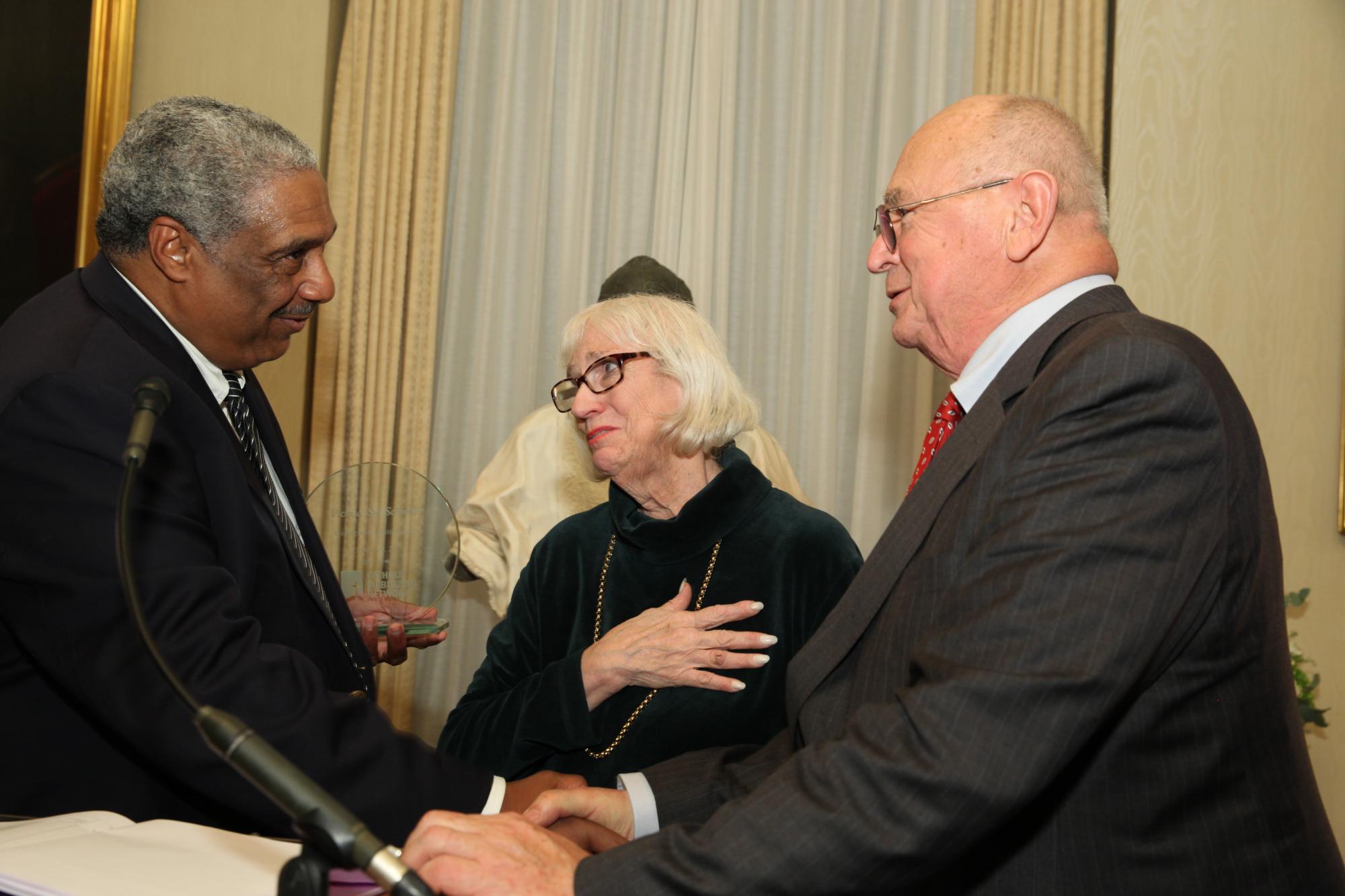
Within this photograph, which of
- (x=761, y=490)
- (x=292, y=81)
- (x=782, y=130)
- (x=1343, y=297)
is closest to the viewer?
(x=761, y=490)

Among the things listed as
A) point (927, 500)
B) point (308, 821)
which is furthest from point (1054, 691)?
point (308, 821)

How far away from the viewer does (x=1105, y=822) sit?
1.24 metres

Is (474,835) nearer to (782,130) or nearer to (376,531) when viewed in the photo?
(376,531)

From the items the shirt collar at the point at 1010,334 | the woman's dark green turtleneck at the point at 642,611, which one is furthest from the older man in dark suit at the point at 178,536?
the shirt collar at the point at 1010,334

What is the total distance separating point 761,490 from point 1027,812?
1209 millimetres

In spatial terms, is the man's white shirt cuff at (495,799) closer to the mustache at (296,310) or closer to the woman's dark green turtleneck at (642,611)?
the woman's dark green turtleneck at (642,611)

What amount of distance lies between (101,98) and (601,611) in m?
2.30

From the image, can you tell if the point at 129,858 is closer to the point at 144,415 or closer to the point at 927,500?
the point at 144,415

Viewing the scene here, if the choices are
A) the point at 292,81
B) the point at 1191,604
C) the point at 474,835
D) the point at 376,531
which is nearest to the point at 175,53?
the point at 292,81

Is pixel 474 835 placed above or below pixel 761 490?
below

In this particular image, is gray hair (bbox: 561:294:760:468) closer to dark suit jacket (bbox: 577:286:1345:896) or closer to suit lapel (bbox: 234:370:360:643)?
suit lapel (bbox: 234:370:360:643)

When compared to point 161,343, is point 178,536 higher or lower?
lower

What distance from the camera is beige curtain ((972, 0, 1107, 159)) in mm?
4445

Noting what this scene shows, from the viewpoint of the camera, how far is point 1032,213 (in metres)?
1.68
